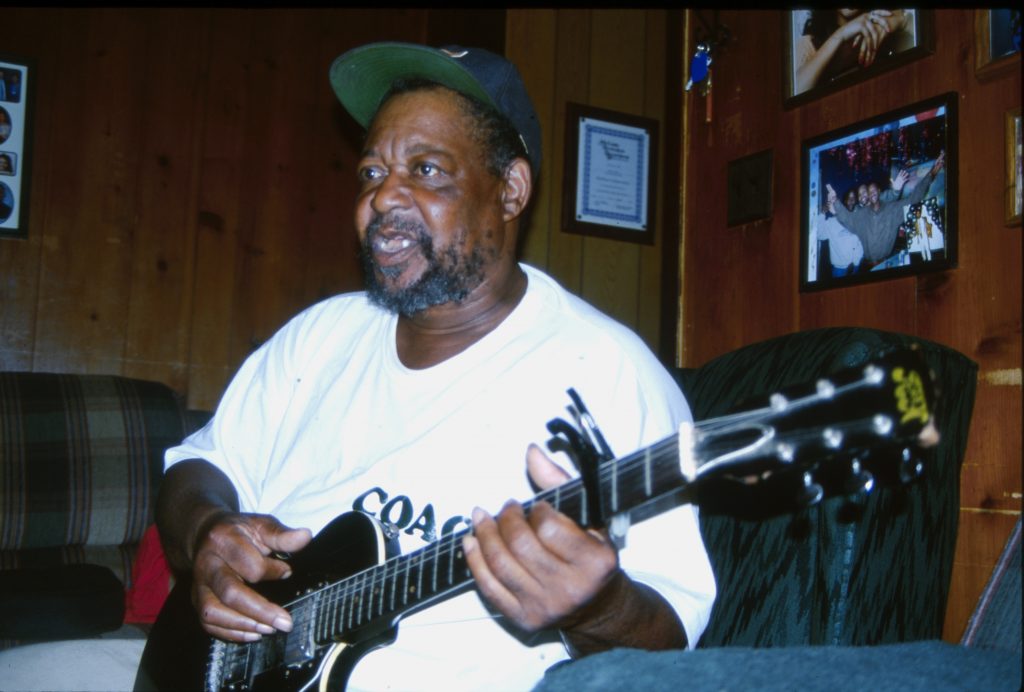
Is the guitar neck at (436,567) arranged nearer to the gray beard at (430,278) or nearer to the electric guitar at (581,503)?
the electric guitar at (581,503)

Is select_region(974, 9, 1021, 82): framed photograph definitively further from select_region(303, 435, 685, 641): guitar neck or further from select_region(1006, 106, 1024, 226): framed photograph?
select_region(303, 435, 685, 641): guitar neck

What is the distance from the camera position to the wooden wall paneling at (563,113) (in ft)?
9.20

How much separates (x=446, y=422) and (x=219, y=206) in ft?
6.55

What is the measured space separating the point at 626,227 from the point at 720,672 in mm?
2479

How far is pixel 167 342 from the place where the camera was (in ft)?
9.18

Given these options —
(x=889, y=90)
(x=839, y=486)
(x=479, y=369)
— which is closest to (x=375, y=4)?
(x=889, y=90)

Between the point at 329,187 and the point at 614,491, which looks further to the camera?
the point at 329,187

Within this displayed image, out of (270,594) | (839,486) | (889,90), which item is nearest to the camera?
(839,486)

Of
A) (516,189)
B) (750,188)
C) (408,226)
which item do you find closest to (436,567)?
(408,226)

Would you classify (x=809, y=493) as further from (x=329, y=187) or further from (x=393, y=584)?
(x=329, y=187)

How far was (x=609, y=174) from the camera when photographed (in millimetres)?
2881

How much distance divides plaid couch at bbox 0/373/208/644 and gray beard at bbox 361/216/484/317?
1.28m

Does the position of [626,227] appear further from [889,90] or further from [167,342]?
[167,342]

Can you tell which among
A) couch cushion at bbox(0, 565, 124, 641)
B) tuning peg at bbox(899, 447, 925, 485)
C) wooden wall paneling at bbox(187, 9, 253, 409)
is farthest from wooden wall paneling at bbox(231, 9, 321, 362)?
tuning peg at bbox(899, 447, 925, 485)
